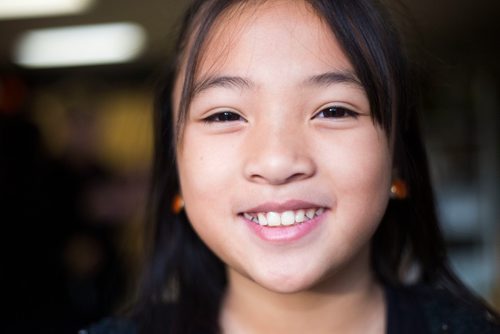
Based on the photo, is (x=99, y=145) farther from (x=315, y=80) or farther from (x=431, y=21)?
(x=315, y=80)

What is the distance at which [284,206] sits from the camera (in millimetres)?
1059

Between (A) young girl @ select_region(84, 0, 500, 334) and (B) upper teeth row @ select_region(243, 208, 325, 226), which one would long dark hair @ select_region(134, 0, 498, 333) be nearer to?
(A) young girl @ select_region(84, 0, 500, 334)

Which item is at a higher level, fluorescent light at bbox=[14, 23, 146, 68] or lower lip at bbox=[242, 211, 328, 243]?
fluorescent light at bbox=[14, 23, 146, 68]

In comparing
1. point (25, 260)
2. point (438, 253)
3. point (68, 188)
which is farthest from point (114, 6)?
point (438, 253)

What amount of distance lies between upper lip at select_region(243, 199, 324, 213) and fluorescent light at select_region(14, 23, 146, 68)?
13.1ft

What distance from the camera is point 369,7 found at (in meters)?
1.15

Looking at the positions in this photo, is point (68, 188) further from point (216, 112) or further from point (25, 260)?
point (216, 112)

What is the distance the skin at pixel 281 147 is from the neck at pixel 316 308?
2 centimetres

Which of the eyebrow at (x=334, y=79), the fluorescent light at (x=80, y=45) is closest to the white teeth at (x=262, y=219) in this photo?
the eyebrow at (x=334, y=79)

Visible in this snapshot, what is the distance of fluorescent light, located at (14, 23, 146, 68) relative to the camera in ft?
16.2

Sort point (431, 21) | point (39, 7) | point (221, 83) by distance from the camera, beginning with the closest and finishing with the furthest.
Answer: point (221, 83)
point (39, 7)
point (431, 21)

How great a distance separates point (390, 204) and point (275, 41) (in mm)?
518

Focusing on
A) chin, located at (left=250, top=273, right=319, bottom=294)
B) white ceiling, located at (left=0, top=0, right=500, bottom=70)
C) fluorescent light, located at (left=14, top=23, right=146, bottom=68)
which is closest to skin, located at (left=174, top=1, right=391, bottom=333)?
chin, located at (left=250, top=273, right=319, bottom=294)

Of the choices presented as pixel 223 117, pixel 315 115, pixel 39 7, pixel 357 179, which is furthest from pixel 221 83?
pixel 39 7
